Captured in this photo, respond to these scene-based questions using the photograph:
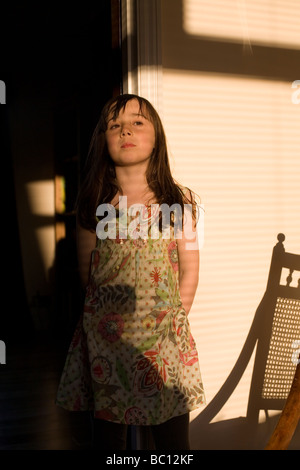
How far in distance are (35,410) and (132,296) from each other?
1.62m

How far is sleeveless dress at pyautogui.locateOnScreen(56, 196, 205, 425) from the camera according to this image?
126cm

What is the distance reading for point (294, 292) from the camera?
1.92 meters

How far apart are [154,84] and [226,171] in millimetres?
378

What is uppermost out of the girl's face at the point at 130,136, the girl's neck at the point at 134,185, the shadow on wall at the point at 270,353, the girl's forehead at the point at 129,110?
the girl's forehead at the point at 129,110

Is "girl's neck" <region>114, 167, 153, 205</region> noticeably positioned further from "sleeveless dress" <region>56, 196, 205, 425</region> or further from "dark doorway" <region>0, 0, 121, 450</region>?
"dark doorway" <region>0, 0, 121, 450</region>

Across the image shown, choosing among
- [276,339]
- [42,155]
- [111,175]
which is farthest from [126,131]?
[42,155]

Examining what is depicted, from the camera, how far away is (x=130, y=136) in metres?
1.34

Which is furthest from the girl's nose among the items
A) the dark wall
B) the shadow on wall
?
the dark wall

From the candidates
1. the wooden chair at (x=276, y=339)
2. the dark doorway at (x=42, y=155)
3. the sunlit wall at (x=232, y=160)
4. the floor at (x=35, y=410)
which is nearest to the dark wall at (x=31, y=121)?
the dark doorway at (x=42, y=155)

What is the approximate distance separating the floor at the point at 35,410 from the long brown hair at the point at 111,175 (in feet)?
4.04

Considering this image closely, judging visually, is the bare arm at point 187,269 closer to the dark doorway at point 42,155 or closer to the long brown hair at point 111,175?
the long brown hair at point 111,175

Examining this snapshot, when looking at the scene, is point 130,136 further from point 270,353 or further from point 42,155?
point 42,155

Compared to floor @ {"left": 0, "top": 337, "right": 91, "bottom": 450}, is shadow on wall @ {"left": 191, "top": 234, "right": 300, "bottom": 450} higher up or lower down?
higher up

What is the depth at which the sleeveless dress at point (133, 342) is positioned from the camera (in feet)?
4.15
